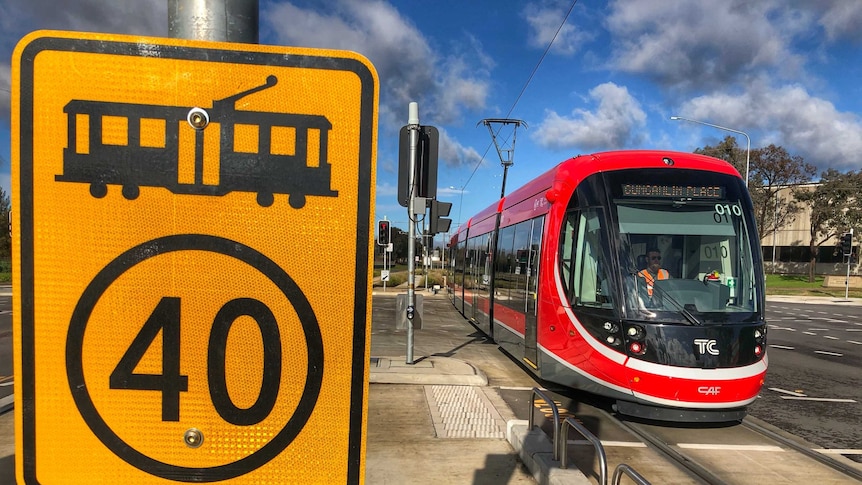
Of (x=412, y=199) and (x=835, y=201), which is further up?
(x=835, y=201)

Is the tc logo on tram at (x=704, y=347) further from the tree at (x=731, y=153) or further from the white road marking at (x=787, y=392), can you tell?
the tree at (x=731, y=153)

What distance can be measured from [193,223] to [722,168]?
7.80m

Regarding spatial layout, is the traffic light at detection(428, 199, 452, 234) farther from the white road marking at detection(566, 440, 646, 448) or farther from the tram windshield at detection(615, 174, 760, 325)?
the white road marking at detection(566, 440, 646, 448)

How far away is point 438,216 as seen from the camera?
10914 millimetres

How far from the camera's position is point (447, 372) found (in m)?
9.44

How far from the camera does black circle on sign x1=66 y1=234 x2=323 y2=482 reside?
1307 mm

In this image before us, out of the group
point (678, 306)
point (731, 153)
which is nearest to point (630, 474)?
point (678, 306)

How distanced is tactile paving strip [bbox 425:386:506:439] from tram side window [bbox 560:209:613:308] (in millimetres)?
1863

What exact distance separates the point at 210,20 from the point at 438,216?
9244 millimetres

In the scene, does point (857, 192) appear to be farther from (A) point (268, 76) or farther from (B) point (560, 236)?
(A) point (268, 76)

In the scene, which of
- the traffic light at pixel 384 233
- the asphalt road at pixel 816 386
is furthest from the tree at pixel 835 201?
the traffic light at pixel 384 233

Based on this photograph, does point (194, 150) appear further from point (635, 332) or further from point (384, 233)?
point (384, 233)

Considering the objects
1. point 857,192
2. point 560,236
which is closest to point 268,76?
point 560,236

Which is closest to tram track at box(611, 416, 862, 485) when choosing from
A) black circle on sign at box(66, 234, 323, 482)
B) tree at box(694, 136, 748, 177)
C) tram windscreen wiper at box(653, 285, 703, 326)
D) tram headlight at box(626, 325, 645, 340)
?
tram headlight at box(626, 325, 645, 340)
